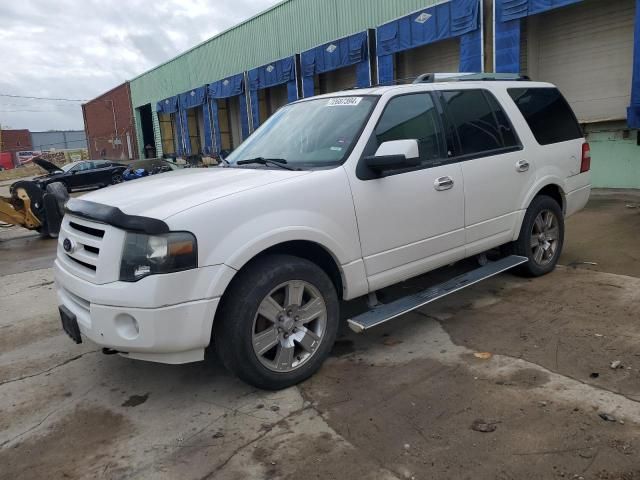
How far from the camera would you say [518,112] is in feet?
16.4

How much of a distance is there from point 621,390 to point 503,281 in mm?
2294

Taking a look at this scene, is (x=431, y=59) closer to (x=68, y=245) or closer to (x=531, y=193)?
(x=531, y=193)

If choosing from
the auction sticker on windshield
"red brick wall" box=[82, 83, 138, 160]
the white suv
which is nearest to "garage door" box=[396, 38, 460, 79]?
the white suv

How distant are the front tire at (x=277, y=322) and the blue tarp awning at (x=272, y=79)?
16173mm

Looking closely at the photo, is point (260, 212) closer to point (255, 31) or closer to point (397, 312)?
point (397, 312)

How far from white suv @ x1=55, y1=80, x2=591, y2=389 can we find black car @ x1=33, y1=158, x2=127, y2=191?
18082 millimetres

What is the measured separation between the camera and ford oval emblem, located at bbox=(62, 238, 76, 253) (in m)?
3.37

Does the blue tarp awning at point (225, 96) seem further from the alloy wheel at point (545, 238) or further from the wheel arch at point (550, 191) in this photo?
the alloy wheel at point (545, 238)

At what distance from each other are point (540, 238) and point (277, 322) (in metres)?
3.23

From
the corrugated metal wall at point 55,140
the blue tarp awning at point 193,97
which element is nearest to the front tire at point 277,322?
the blue tarp awning at point 193,97

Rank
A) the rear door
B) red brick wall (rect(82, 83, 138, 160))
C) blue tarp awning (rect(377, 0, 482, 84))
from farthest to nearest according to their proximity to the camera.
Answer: red brick wall (rect(82, 83, 138, 160)) → blue tarp awning (rect(377, 0, 482, 84)) → the rear door

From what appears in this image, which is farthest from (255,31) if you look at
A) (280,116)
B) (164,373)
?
(164,373)

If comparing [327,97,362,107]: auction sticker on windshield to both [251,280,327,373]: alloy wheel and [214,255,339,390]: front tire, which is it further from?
[251,280,327,373]: alloy wheel

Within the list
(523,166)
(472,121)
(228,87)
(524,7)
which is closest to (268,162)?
(472,121)
